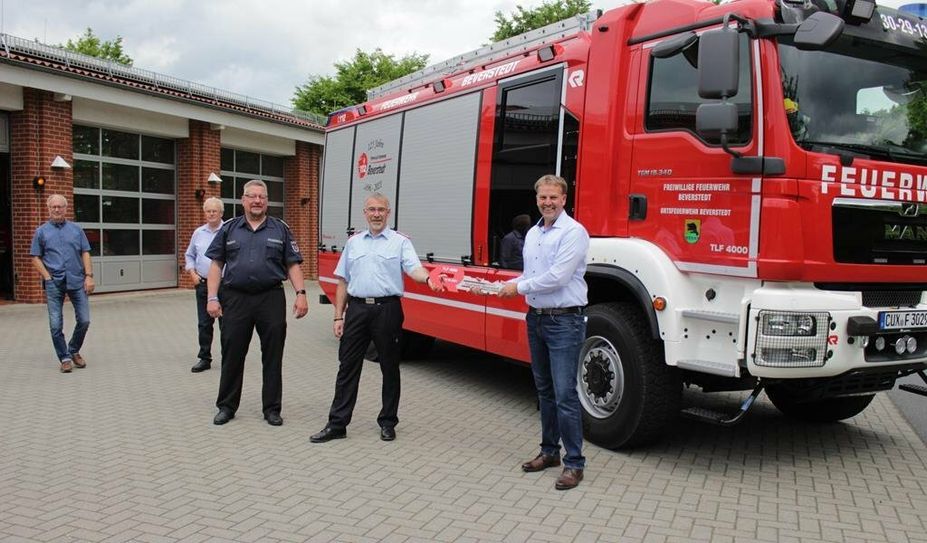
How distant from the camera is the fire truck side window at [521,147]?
19.5 feet

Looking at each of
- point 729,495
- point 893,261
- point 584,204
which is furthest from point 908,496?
point 584,204

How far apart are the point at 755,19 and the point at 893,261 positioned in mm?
1699

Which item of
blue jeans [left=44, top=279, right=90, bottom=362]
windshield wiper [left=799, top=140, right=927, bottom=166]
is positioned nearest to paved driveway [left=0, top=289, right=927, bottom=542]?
blue jeans [left=44, top=279, right=90, bottom=362]

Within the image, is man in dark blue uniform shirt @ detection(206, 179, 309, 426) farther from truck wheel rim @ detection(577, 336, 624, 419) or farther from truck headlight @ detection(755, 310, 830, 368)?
truck headlight @ detection(755, 310, 830, 368)

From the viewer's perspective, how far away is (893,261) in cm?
464

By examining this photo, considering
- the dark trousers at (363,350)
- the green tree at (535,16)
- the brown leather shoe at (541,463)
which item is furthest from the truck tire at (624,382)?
the green tree at (535,16)

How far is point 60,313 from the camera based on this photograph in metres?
7.91

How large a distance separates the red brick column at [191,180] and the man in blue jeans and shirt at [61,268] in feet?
29.8

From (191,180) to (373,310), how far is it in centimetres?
1294

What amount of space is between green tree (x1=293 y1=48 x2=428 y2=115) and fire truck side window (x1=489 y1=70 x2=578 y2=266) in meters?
38.4

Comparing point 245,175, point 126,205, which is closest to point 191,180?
point 126,205

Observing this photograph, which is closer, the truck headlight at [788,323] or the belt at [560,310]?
the truck headlight at [788,323]

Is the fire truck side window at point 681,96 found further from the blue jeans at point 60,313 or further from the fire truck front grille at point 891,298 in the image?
the blue jeans at point 60,313

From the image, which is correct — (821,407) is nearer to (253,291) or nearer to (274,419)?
(274,419)
